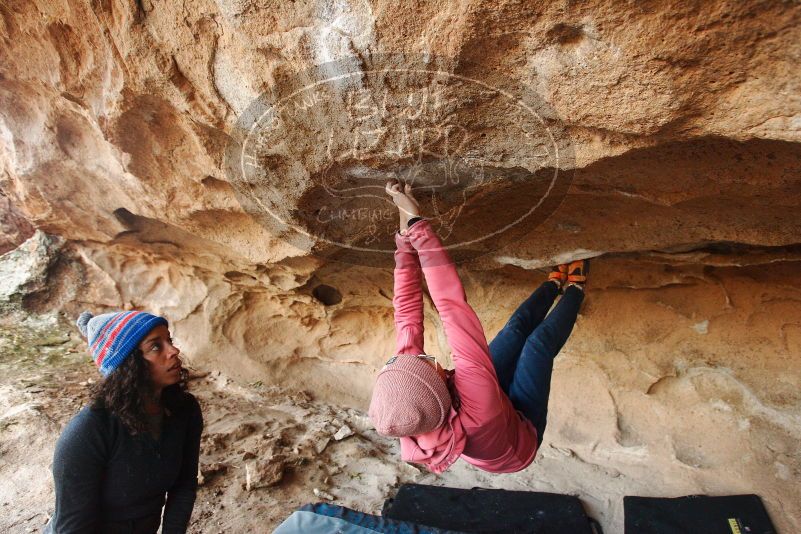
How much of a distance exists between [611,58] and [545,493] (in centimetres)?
218

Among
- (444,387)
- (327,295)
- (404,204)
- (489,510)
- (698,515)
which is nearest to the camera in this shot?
(444,387)

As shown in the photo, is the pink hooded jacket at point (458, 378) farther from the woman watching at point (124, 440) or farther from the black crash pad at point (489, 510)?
the black crash pad at point (489, 510)

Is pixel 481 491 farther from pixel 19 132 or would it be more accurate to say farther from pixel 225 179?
pixel 19 132

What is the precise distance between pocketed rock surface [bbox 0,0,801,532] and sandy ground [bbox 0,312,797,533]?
1 cm

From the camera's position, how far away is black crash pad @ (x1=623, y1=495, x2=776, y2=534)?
206 centimetres

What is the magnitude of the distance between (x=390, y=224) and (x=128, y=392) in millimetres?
1148

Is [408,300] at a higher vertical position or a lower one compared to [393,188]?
lower

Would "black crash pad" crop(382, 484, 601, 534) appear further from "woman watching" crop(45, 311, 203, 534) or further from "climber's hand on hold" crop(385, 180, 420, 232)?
"climber's hand on hold" crop(385, 180, 420, 232)

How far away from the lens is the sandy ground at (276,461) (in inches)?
88.3

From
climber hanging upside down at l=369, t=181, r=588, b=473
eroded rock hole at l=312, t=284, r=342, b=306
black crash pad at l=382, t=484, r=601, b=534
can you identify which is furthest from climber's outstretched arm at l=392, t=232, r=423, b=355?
eroded rock hole at l=312, t=284, r=342, b=306

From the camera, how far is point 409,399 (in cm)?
123

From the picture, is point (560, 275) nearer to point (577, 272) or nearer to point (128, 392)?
point (577, 272)

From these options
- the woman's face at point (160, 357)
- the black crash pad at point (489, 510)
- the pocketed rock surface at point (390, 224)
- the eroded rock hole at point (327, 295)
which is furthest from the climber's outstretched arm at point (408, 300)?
the eroded rock hole at point (327, 295)

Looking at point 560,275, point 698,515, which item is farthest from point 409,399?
point 698,515
